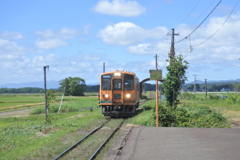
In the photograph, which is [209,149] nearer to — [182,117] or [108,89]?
[182,117]

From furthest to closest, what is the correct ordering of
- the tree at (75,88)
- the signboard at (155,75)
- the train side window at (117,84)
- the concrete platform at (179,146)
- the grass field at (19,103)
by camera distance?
1. the tree at (75,88)
2. the grass field at (19,103)
3. the train side window at (117,84)
4. the signboard at (155,75)
5. the concrete platform at (179,146)

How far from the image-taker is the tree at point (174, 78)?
79.0ft

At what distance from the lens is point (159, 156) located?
872cm

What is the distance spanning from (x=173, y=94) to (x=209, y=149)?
1498cm

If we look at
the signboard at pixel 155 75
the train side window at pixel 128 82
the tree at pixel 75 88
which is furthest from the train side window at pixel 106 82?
the tree at pixel 75 88

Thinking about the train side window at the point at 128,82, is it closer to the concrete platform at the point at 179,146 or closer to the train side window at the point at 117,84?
the train side window at the point at 117,84

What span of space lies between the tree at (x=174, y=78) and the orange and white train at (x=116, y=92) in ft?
8.79

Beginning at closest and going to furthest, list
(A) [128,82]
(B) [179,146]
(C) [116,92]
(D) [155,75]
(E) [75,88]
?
(B) [179,146], (D) [155,75], (C) [116,92], (A) [128,82], (E) [75,88]

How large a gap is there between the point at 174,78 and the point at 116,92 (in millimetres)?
4283

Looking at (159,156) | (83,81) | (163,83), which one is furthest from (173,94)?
(83,81)

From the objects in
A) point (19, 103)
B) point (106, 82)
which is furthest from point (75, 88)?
point (106, 82)

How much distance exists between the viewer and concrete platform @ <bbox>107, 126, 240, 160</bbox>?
Answer: 28.2 ft

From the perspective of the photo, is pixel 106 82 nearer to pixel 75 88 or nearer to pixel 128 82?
pixel 128 82

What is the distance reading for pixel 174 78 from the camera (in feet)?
78.7
